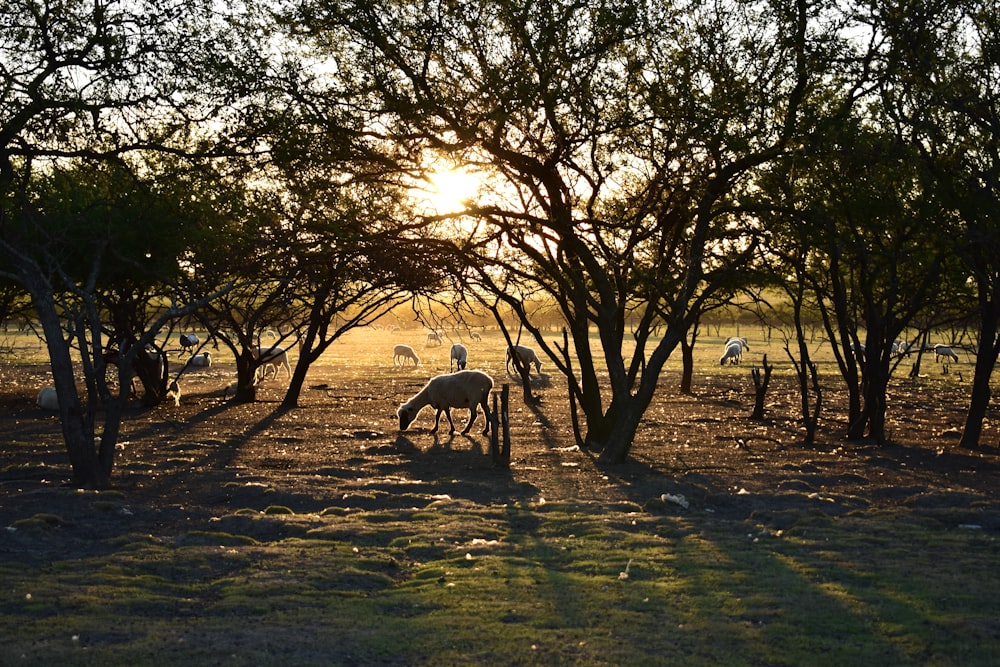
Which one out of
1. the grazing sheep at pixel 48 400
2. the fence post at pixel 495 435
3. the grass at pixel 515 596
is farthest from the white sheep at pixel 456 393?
the grass at pixel 515 596

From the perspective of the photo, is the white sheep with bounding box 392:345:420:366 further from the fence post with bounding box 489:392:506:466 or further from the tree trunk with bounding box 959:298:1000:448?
the fence post with bounding box 489:392:506:466

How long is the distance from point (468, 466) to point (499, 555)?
27.4ft

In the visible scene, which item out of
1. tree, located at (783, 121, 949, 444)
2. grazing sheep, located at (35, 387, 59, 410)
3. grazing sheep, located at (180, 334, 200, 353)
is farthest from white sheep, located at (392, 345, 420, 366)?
tree, located at (783, 121, 949, 444)

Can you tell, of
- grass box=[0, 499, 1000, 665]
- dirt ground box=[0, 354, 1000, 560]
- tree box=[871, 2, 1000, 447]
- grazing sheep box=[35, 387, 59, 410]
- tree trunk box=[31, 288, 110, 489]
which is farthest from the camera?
grazing sheep box=[35, 387, 59, 410]

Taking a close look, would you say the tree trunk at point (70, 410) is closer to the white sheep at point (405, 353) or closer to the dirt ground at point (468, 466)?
the dirt ground at point (468, 466)

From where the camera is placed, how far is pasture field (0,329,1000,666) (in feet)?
23.4

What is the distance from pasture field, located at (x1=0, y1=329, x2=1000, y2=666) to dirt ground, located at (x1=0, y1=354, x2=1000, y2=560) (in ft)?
0.26

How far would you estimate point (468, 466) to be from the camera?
1869 centimetres

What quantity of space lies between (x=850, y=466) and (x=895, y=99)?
249 inches

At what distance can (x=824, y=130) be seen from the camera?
16672 mm

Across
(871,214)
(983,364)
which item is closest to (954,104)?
(871,214)

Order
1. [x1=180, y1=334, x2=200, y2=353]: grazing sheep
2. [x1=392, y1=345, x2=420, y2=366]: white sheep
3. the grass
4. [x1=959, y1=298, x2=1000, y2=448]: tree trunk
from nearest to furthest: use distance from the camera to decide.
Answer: the grass
[x1=180, y1=334, x2=200, y2=353]: grazing sheep
[x1=959, y1=298, x2=1000, y2=448]: tree trunk
[x1=392, y1=345, x2=420, y2=366]: white sheep

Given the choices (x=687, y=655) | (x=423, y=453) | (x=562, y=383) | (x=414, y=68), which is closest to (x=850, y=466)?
(x=423, y=453)

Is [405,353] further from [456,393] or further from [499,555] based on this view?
[499,555]
